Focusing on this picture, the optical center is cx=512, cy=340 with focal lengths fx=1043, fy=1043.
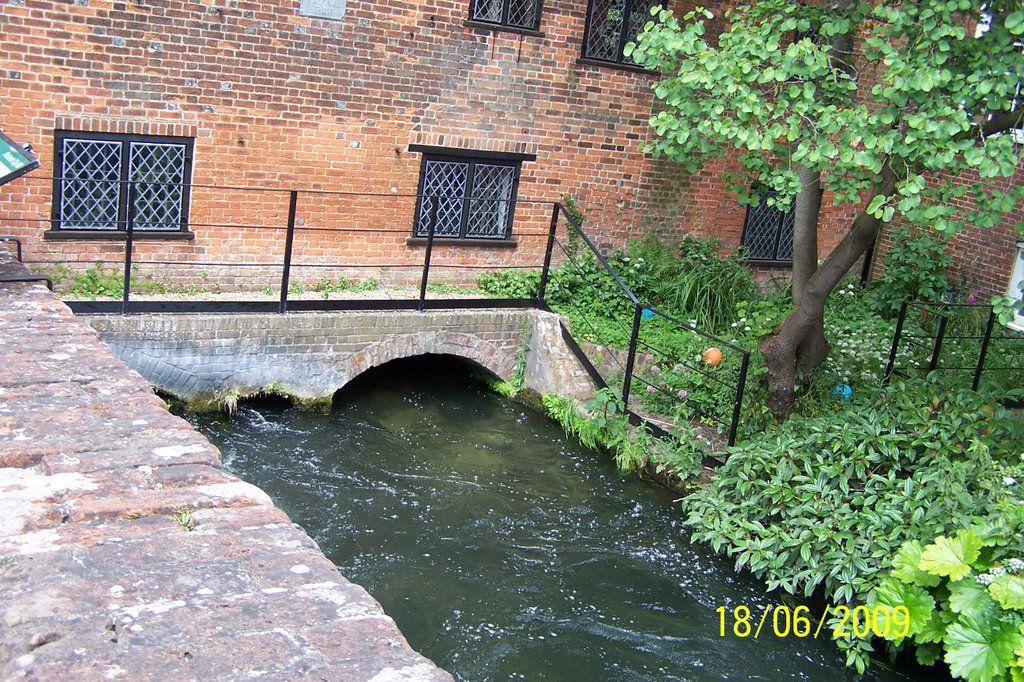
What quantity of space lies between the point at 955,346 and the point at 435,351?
5.93 meters

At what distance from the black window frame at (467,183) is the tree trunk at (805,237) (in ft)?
10.6

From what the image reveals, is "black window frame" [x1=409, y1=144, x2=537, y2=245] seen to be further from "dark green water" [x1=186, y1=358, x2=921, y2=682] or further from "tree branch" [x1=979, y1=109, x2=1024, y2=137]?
"tree branch" [x1=979, y1=109, x2=1024, y2=137]

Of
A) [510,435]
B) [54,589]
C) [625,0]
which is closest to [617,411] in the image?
[510,435]

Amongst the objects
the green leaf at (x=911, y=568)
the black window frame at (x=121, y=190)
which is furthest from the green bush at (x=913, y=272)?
the black window frame at (x=121, y=190)

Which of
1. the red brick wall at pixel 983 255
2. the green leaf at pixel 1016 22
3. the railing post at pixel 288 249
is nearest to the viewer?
the green leaf at pixel 1016 22

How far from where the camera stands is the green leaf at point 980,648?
5.91 m

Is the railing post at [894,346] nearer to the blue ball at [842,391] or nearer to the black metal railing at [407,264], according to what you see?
the blue ball at [842,391]

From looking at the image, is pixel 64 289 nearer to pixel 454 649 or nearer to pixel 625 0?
pixel 454 649

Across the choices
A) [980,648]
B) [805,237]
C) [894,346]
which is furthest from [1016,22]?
[894,346]

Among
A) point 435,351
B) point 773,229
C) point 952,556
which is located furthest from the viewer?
point 773,229

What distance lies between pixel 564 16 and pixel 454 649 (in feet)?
24.0

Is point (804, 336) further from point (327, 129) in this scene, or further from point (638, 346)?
point (327, 129)

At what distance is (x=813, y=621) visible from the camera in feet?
24.2

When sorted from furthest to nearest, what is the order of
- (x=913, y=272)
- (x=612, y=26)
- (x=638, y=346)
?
(x=913, y=272), (x=612, y=26), (x=638, y=346)
